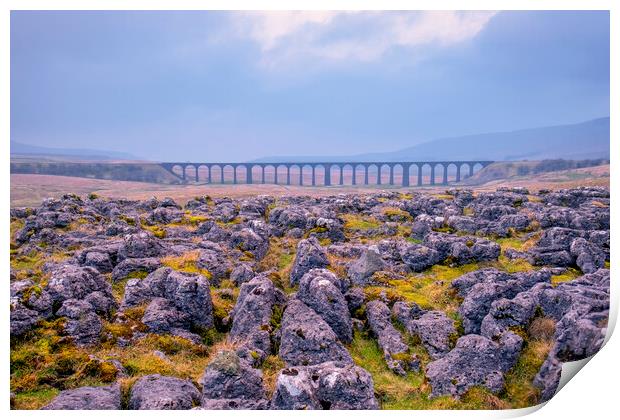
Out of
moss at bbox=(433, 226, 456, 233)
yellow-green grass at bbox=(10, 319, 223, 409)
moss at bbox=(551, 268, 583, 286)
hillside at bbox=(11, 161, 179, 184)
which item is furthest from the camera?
hillside at bbox=(11, 161, 179, 184)

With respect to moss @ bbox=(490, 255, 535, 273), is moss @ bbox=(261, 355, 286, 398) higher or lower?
lower

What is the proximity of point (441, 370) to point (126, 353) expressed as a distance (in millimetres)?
10981

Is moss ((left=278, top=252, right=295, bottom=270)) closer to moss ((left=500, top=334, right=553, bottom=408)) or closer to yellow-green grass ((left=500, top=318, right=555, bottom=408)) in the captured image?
yellow-green grass ((left=500, top=318, right=555, bottom=408))

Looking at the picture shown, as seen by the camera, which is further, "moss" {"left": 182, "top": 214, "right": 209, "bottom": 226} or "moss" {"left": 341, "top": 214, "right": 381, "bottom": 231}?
"moss" {"left": 182, "top": 214, "right": 209, "bottom": 226}

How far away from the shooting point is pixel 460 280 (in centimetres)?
2217

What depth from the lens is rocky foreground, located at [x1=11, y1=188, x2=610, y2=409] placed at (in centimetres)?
1342

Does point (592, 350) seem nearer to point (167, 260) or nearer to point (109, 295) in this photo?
point (109, 295)

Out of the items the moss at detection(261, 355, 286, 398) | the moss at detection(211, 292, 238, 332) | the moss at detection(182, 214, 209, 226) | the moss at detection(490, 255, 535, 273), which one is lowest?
A: the moss at detection(261, 355, 286, 398)

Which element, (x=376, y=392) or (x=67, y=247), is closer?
(x=376, y=392)

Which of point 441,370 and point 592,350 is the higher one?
point 592,350

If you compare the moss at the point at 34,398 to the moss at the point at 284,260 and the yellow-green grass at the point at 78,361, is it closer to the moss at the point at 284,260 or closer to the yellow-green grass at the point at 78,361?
the yellow-green grass at the point at 78,361

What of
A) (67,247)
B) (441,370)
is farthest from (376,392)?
(67,247)

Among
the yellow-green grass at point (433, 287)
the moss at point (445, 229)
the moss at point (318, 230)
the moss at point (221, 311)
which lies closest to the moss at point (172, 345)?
the moss at point (221, 311)

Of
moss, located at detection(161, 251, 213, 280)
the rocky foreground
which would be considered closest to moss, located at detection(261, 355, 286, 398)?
the rocky foreground
